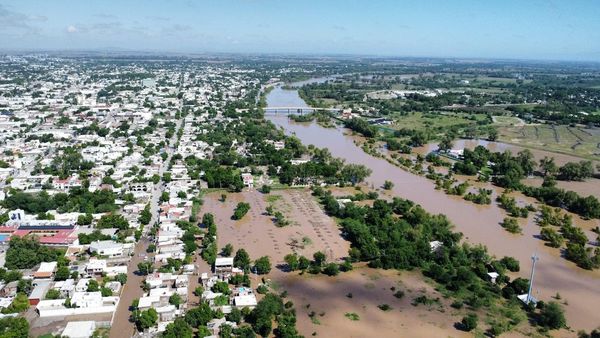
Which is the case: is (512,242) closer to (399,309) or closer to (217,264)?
(399,309)

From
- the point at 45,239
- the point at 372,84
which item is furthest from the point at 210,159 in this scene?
the point at 372,84

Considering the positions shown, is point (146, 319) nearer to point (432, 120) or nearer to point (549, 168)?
point (549, 168)

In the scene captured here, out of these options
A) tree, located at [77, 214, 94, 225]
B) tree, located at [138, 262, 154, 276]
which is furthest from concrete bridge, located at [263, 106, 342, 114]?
tree, located at [138, 262, 154, 276]

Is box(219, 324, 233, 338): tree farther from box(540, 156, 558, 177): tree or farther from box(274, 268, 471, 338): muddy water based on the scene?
box(540, 156, 558, 177): tree

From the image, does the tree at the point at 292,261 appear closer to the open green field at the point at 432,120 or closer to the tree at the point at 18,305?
the tree at the point at 18,305

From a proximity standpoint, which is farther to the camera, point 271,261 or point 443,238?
point 443,238

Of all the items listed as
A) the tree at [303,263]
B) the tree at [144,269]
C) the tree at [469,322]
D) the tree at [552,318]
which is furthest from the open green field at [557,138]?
the tree at [144,269]

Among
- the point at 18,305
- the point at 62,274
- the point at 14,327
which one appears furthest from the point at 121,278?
the point at 14,327

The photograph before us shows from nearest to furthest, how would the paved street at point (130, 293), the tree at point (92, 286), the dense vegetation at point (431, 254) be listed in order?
the paved street at point (130, 293)
the tree at point (92, 286)
the dense vegetation at point (431, 254)
